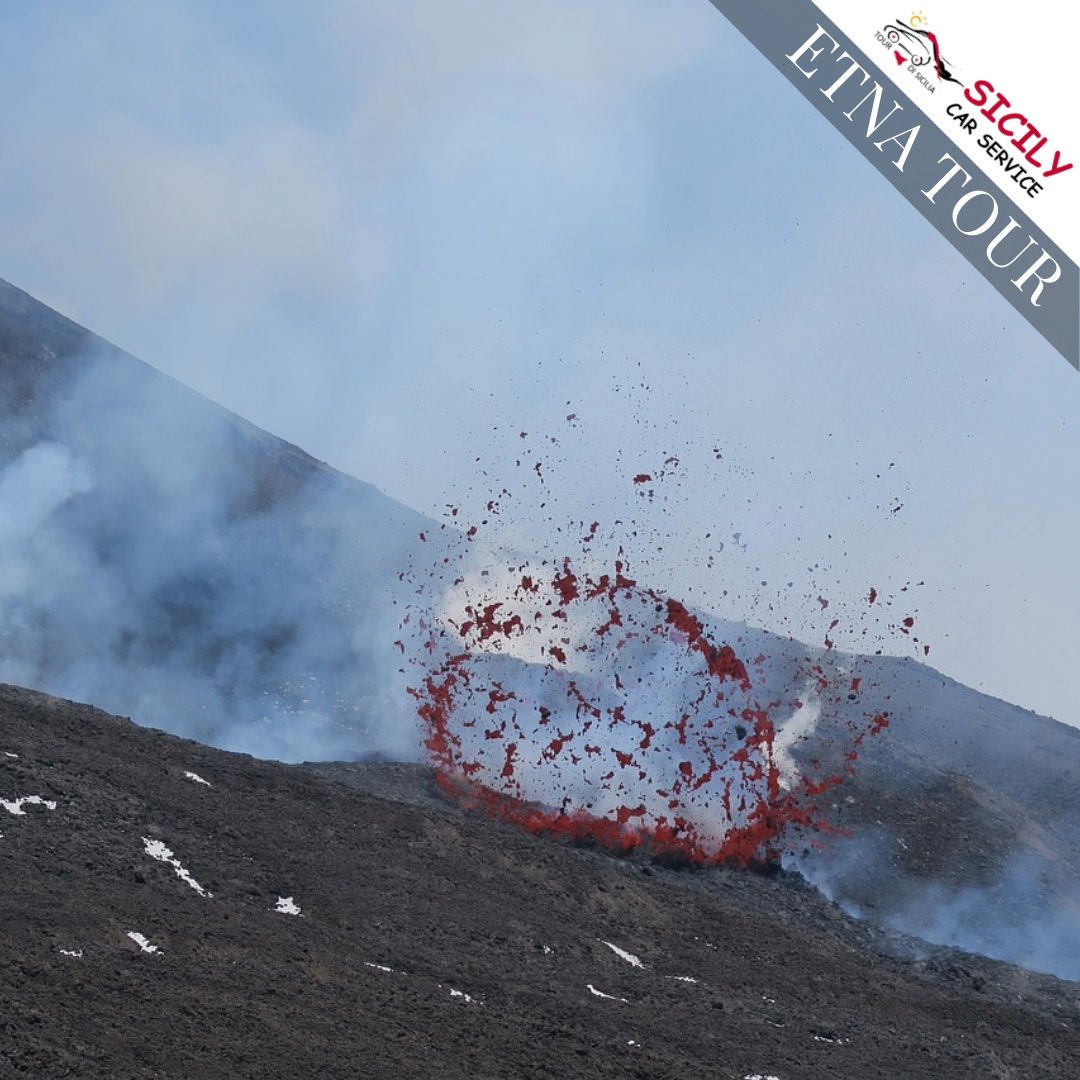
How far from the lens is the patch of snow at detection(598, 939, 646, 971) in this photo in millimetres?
24606

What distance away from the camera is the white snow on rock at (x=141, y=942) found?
16797 millimetres

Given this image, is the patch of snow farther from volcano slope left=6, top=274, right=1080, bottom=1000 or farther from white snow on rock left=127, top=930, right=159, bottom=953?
volcano slope left=6, top=274, right=1080, bottom=1000

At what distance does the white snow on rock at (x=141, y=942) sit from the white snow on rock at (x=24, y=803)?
5084 millimetres

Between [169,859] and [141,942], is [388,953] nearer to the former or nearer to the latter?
[169,859]

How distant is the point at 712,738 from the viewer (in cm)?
4659

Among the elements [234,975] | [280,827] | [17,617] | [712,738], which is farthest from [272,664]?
[234,975]

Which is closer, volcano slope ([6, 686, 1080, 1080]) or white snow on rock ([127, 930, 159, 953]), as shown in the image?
volcano slope ([6, 686, 1080, 1080])

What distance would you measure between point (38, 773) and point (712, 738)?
27.8 metres

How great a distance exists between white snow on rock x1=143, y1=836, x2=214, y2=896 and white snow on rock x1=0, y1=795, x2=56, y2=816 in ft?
5.26

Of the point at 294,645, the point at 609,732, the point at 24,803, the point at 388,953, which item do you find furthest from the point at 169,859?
the point at 294,645

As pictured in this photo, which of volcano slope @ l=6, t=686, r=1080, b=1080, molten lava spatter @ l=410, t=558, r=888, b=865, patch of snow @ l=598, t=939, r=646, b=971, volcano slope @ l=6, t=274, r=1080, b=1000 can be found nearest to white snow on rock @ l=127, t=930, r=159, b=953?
volcano slope @ l=6, t=686, r=1080, b=1080

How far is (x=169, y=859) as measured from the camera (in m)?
21.9

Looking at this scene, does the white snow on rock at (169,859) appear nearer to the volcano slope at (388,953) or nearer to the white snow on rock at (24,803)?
the volcano slope at (388,953)

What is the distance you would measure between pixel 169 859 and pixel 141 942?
16.5ft
